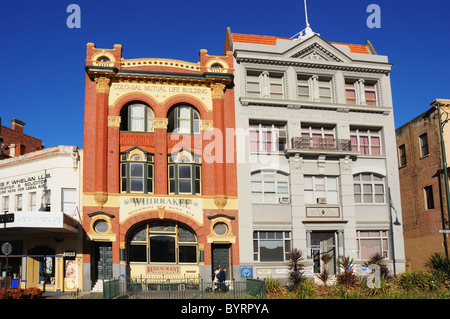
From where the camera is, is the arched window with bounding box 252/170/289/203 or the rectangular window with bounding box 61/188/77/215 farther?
the arched window with bounding box 252/170/289/203

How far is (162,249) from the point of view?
3375cm

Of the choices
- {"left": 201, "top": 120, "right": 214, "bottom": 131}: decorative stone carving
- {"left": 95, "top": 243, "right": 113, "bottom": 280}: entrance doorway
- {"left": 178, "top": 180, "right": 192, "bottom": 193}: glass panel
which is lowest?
{"left": 95, "top": 243, "right": 113, "bottom": 280}: entrance doorway

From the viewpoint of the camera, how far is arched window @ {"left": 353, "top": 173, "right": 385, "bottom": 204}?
37.1m

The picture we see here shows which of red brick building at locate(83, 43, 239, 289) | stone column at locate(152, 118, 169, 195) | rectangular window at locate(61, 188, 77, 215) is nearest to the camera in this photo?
red brick building at locate(83, 43, 239, 289)

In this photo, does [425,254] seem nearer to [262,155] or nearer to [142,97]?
[262,155]

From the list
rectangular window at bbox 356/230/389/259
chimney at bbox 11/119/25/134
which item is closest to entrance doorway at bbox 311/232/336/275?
rectangular window at bbox 356/230/389/259

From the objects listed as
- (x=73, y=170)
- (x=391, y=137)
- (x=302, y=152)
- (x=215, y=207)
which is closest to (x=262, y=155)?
(x=302, y=152)

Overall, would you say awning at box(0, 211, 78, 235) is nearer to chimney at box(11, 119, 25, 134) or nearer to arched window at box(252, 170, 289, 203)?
arched window at box(252, 170, 289, 203)

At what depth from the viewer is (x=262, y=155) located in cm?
3600

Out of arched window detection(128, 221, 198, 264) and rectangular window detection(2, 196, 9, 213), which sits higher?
rectangular window detection(2, 196, 9, 213)

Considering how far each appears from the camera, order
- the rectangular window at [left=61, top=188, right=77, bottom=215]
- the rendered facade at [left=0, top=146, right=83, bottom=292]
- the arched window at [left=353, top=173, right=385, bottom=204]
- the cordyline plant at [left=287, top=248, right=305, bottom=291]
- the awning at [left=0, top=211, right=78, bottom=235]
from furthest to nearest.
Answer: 1. the arched window at [left=353, top=173, right=385, bottom=204]
2. the rectangular window at [left=61, top=188, right=77, bottom=215]
3. the rendered facade at [left=0, top=146, right=83, bottom=292]
4. the awning at [left=0, top=211, right=78, bottom=235]
5. the cordyline plant at [left=287, top=248, right=305, bottom=291]

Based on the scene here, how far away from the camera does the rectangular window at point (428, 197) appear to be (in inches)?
1527

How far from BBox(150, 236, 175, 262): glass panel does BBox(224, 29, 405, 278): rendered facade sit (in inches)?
178

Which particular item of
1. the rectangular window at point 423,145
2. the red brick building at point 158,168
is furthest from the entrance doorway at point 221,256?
the rectangular window at point 423,145
